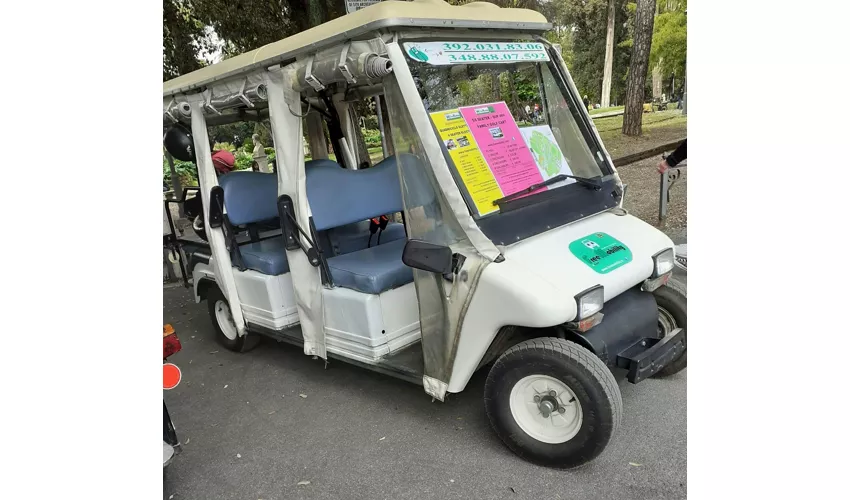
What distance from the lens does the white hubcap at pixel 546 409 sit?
8.59ft

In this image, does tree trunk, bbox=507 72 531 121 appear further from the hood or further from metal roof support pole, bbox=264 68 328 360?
metal roof support pole, bbox=264 68 328 360

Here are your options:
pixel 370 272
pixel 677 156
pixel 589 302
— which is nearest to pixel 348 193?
pixel 370 272

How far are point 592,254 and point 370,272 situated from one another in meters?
1.36

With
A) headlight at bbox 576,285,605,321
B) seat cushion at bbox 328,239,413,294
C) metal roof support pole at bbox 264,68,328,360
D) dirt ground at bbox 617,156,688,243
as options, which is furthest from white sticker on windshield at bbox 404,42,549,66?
dirt ground at bbox 617,156,688,243

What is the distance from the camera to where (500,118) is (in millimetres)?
3203

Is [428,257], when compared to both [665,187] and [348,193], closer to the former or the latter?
[348,193]

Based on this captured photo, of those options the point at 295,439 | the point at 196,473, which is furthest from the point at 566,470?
the point at 196,473

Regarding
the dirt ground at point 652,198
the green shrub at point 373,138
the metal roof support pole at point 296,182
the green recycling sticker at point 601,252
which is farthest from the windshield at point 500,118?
the green shrub at point 373,138

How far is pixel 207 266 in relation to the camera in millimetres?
4703

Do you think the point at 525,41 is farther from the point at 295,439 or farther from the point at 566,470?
the point at 295,439

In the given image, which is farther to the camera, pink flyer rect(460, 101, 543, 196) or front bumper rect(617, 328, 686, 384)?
pink flyer rect(460, 101, 543, 196)

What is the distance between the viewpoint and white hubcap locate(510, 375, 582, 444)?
8.59 ft

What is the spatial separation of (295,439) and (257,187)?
2151 mm

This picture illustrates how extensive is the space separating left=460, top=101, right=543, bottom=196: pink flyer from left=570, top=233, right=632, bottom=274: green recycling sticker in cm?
47
